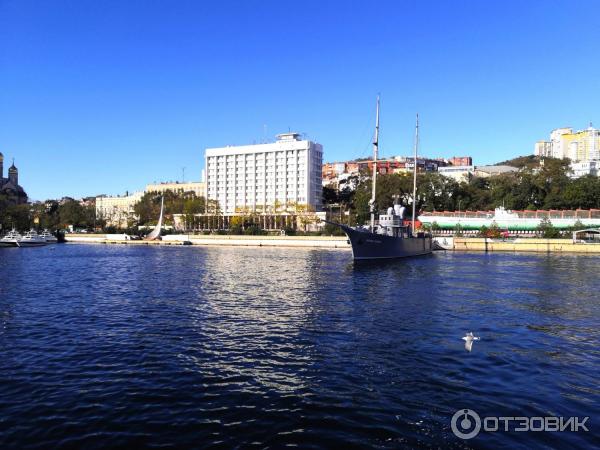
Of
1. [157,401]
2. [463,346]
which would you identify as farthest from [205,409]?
[463,346]

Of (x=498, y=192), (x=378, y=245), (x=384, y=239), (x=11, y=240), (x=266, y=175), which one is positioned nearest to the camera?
(x=378, y=245)

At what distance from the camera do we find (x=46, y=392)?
1364 centimetres

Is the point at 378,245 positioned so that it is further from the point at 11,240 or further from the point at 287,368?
the point at 11,240

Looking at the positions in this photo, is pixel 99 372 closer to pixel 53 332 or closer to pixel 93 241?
pixel 53 332

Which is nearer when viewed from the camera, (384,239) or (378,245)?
(378,245)

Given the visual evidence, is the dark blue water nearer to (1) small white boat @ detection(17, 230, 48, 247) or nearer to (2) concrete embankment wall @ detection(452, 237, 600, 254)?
(2) concrete embankment wall @ detection(452, 237, 600, 254)

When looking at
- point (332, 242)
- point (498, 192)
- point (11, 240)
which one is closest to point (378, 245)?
point (332, 242)

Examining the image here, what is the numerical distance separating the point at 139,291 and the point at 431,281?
2476 cm

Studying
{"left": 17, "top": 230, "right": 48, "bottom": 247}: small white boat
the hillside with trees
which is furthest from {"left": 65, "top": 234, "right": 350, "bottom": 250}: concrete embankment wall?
{"left": 17, "top": 230, "right": 48, "bottom": 247}: small white boat

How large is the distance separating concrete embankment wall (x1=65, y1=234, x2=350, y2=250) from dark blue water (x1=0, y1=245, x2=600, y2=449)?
76.8 m

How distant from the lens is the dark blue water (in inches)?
445

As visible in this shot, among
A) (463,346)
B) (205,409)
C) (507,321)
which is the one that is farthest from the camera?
(507,321)

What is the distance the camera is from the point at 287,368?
1594cm

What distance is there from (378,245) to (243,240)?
6500 cm
